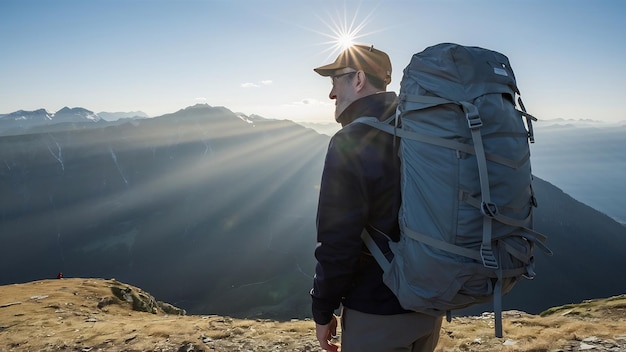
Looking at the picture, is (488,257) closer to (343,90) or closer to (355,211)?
(355,211)

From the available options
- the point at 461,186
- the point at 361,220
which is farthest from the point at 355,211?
the point at 461,186

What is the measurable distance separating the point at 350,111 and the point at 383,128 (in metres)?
0.62

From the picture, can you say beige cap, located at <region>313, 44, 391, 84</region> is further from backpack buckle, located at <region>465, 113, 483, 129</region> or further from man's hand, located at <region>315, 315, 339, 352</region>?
man's hand, located at <region>315, 315, 339, 352</region>

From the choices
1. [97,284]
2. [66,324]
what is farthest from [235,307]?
[66,324]

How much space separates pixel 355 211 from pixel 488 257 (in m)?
1.31

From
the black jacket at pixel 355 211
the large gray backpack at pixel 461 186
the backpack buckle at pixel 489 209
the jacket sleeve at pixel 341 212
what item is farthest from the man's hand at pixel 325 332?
the backpack buckle at pixel 489 209

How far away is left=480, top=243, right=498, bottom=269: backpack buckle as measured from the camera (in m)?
3.09

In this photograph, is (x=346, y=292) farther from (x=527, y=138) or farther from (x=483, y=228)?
(x=527, y=138)

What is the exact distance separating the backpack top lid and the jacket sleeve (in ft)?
3.14

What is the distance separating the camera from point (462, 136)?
3.20 meters

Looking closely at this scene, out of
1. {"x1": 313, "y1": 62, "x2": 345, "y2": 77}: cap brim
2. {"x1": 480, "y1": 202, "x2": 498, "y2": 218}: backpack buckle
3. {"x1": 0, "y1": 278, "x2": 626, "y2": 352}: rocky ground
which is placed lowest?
{"x1": 0, "y1": 278, "x2": 626, "y2": 352}: rocky ground

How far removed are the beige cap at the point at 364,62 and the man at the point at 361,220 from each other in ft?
0.04

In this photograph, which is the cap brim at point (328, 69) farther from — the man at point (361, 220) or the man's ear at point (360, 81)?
the man's ear at point (360, 81)

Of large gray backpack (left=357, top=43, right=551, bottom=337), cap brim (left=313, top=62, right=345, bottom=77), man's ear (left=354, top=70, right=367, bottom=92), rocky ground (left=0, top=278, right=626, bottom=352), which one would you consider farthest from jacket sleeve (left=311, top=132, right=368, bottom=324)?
rocky ground (left=0, top=278, right=626, bottom=352)
